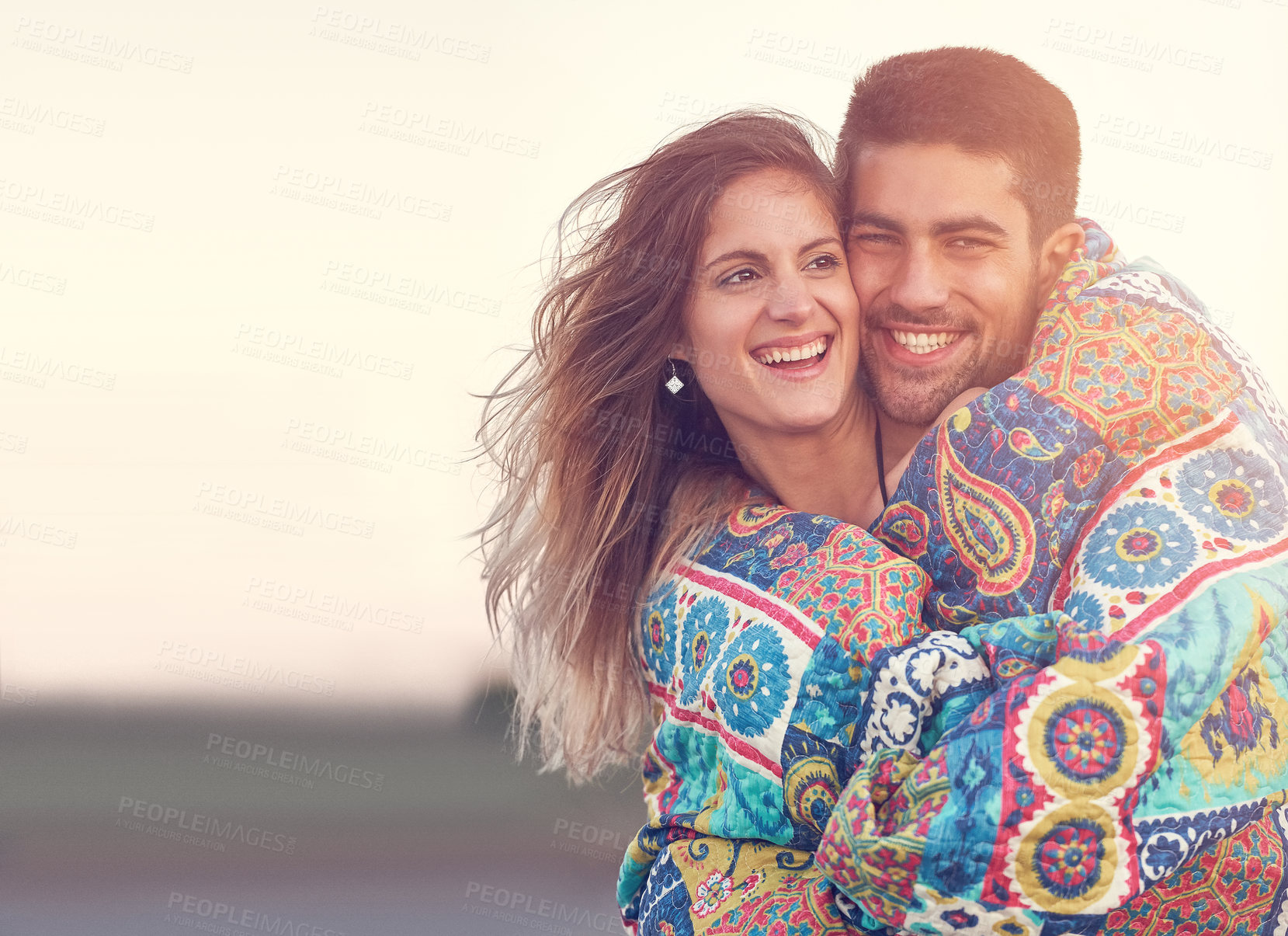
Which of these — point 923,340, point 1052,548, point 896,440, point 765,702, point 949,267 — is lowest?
point 765,702

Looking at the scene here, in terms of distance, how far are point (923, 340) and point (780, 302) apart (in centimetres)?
29

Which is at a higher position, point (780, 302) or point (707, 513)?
point (780, 302)

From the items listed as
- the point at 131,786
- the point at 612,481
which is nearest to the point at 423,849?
the point at 131,786

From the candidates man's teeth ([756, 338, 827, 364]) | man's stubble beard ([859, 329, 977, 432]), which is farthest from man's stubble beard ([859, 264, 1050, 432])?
man's teeth ([756, 338, 827, 364])

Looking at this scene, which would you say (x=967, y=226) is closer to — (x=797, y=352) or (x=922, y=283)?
(x=922, y=283)

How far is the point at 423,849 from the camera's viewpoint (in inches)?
241

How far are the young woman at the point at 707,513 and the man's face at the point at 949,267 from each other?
A: 0.37 ft

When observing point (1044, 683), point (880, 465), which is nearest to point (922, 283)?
point (880, 465)

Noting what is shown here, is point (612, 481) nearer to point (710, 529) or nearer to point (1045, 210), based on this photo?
point (710, 529)

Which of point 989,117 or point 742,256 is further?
point 742,256

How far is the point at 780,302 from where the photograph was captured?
7.23ft

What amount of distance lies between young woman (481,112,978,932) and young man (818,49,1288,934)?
0.13 meters

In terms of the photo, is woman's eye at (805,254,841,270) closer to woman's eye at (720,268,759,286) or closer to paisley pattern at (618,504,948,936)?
woman's eye at (720,268,759,286)

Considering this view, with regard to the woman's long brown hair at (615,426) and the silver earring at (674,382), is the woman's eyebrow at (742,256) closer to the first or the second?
the woman's long brown hair at (615,426)
